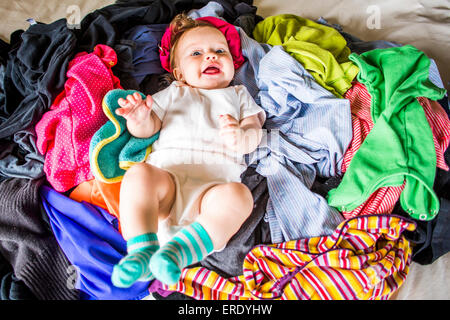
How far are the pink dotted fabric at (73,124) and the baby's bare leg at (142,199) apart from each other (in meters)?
0.20

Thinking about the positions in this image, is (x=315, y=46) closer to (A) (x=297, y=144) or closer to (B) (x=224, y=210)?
(A) (x=297, y=144)

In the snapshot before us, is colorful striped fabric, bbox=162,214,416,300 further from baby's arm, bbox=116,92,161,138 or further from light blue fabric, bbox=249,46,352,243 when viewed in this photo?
baby's arm, bbox=116,92,161,138

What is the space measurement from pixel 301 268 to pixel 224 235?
21cm

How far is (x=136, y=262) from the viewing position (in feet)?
2.10

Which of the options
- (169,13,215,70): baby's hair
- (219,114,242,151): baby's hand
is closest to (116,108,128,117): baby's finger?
(219,114,242,151): baby's hand

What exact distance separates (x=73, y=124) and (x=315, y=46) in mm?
726

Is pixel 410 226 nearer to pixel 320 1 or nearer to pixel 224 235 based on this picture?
pixel 224 235

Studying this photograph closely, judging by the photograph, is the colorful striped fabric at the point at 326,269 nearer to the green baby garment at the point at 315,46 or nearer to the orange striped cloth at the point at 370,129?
the orange striped cloth at the point at 370,129

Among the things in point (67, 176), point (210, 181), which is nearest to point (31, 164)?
point (67, 176)

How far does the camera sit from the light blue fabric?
87 cm

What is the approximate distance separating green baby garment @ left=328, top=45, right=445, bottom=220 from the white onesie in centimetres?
30

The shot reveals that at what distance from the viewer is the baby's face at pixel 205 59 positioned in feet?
3.24

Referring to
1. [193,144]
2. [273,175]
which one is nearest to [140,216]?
Answer: [193,144]
